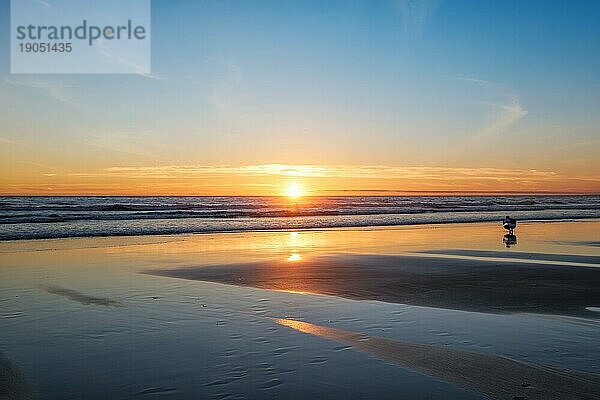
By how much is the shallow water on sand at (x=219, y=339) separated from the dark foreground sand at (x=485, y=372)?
0.11 metres

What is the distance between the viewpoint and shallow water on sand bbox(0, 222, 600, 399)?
5.91m

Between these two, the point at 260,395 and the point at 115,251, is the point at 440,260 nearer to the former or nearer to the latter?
the point at 115,251

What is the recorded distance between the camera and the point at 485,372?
20.7 feet

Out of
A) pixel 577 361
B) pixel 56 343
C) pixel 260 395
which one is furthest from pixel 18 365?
pixel 577 361

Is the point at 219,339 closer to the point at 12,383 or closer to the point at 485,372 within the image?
the point at 12,383

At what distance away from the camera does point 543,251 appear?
19641mm

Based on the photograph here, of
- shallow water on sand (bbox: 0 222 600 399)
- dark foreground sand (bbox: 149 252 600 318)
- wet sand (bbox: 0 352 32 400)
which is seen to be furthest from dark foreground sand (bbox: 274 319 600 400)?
wet sand (bbox: 0 352 32 400)

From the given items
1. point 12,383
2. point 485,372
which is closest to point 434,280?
point 485,372

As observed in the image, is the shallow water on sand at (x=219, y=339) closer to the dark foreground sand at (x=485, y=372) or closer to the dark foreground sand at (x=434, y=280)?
the dark foreground sand at (x=485, y=372)

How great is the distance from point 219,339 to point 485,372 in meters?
3.61

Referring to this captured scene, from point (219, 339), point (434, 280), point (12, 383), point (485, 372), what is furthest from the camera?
point (434, 280)

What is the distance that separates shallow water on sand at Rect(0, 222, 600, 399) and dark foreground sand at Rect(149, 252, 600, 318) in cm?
77

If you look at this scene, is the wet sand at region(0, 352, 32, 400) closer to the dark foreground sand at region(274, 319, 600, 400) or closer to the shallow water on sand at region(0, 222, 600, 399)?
the shallow water on sand at region(0, 222, 600, 399)

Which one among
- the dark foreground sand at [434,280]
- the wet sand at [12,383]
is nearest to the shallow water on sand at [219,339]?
the wet sand at [12,383]
